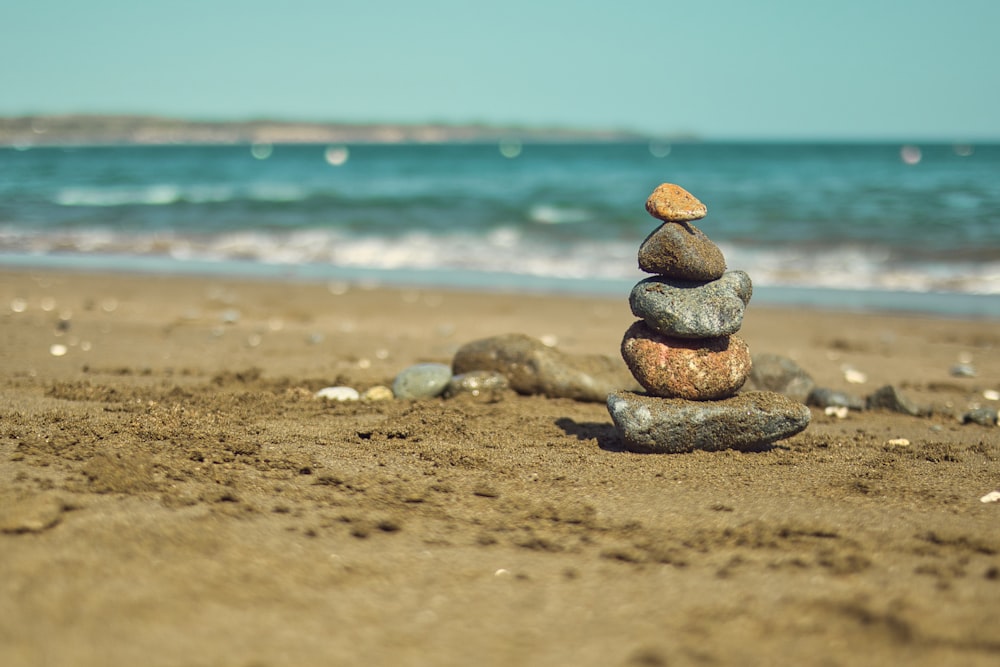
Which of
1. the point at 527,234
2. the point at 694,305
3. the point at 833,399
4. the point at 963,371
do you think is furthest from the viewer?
the point at 527,234

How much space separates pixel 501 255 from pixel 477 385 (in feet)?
32.9

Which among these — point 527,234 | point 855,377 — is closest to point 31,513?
point 855,377

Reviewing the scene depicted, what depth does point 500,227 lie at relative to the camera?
63.1ft

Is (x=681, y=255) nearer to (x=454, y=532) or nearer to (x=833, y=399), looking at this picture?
(x=454, y=532)

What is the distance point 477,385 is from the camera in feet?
20.1

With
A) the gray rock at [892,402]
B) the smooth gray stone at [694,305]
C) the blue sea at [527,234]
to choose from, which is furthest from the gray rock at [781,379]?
the blue sea at [527,234]

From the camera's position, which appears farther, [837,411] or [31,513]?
[837,411]

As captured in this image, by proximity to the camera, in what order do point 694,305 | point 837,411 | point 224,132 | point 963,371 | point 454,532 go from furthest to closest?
point 224,132, point 963,371, point 837,411, point 694,305, point 454,532

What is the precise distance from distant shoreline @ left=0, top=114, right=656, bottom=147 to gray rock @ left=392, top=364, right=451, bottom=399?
105568 millimetres

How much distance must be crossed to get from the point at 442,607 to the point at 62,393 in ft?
12.8

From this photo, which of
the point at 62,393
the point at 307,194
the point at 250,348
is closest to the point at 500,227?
the point at 307,194

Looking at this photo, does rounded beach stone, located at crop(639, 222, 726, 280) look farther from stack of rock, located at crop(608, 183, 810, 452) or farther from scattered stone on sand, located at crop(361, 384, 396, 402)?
scattered stone on sand, located at crop(361, 384, 396, 402)

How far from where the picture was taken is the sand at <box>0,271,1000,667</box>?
265cm

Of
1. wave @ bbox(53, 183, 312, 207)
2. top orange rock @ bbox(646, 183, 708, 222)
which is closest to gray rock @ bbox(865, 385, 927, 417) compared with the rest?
top orange rock @ bbox(646, 183, 708, 222)
